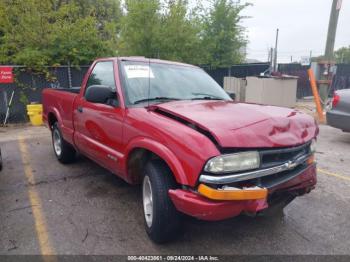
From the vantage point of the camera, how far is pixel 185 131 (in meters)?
2.59

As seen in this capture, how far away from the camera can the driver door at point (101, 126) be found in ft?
11.5

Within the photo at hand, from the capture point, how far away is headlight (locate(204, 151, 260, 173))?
2402 mm

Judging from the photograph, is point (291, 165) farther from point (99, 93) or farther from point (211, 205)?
point (99, 93)

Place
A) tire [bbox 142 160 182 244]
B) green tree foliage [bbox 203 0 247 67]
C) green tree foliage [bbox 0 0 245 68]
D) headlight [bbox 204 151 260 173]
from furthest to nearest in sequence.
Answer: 1. green tree foliage [bbox 203 0 247 67]
2. green tree foliage [bbox 0 0 245 68]
3. tire [bbox 142 160 182 244]
4. headlight [bbox 204 151 260 173]

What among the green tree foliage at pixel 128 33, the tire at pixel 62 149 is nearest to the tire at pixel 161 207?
the tire at pixel 62 149

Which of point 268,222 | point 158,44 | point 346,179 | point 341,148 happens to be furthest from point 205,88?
point 158,44

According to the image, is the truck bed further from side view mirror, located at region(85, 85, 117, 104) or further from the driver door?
side view mirror, located at region(85, 85, 117, 104)

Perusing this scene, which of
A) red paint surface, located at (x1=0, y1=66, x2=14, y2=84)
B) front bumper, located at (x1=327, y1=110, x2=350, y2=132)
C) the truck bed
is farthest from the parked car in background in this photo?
red paint surface, located at (x1=0, y1=66, x2=14, y2=84)

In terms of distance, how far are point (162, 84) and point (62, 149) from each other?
2659 millimetres

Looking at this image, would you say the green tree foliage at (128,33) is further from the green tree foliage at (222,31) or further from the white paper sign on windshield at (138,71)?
the white paper sign on windshield at (138,71)

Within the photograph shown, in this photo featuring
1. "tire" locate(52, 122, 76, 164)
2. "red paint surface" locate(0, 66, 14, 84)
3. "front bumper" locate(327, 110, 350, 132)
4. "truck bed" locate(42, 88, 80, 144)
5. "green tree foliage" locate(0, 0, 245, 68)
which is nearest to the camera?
"truck bed" locate(42, 88, 80, 144)

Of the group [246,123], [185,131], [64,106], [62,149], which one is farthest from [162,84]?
[62,149]

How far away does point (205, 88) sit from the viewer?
4027 millimetres

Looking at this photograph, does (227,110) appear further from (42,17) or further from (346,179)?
(42,17)
